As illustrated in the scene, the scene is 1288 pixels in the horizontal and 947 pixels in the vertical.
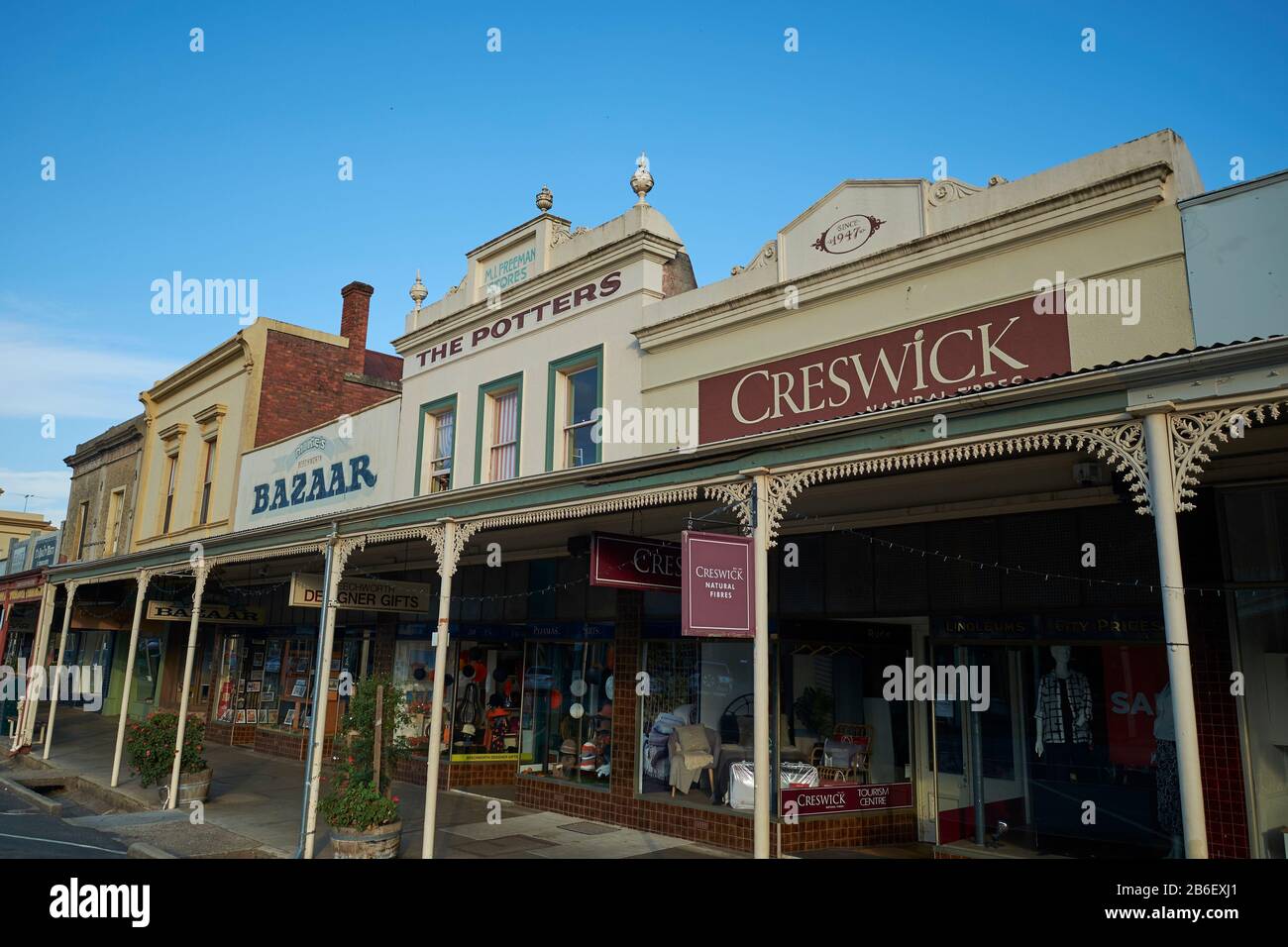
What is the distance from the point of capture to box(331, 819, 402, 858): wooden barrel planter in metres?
9.66

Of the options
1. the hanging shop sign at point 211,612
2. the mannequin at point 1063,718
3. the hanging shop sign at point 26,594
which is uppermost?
the hanging shop sign at point 26,594

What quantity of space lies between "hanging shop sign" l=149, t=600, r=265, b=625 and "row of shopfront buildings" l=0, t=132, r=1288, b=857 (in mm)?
2534

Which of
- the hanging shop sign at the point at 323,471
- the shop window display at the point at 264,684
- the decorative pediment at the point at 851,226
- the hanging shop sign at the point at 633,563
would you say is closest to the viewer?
the hanging shop sign at the point at 633,563

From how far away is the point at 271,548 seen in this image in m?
13.7

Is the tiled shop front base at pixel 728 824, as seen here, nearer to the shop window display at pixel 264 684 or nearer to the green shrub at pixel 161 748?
the green shrub at pixel 161 748

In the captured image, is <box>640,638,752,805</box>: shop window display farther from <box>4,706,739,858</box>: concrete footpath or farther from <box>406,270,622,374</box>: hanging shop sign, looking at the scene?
<box>406,270,622,374</box>: hanging shop sign

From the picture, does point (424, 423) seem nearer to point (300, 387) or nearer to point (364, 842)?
point (364, 842)

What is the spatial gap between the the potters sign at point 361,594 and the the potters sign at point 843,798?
624cm

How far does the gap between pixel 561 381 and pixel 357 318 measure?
14.0m

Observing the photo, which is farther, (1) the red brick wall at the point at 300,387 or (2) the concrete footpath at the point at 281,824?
(1) the red brick wall at the point at 300,387

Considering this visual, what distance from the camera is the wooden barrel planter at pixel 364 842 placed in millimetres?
9656

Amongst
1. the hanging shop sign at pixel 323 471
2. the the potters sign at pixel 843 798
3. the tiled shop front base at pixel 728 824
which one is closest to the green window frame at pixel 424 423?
the hanging shop sign at pixel 323 471
